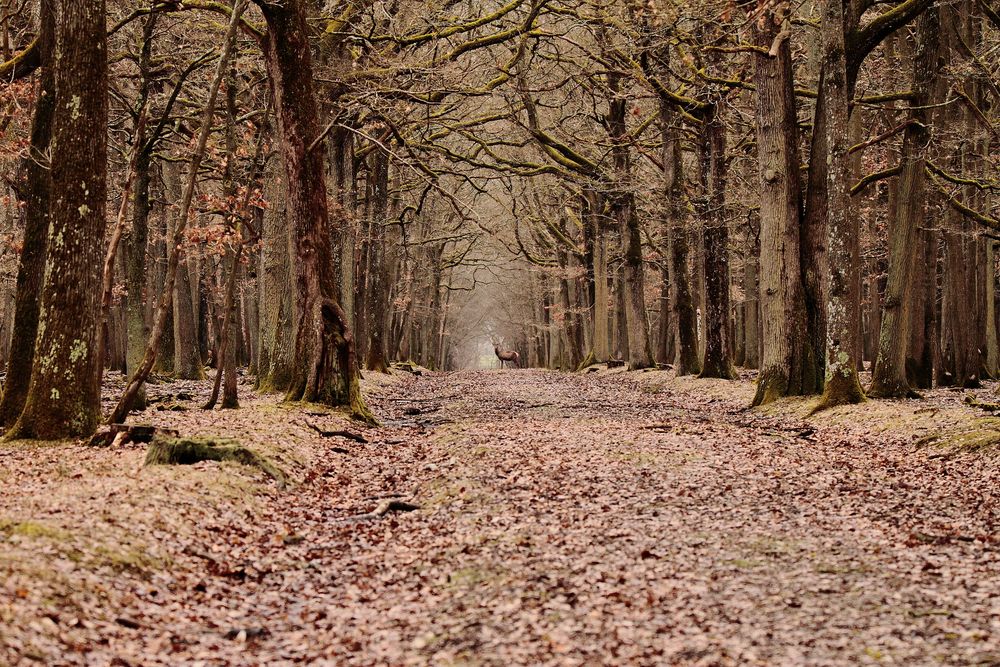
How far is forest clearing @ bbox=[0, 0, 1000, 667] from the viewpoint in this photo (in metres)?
5.64

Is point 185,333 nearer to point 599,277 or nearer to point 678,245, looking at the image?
point 678,245

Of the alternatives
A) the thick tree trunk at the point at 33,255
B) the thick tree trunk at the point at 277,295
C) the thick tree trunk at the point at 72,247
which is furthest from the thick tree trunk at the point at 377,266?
the thick tree trunk at the point at 72,247

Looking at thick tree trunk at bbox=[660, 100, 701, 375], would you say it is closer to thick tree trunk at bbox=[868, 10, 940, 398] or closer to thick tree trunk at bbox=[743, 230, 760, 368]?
thick tree trunk at bbox=[743, 230, 760, 368]

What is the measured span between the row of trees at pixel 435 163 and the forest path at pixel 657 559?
4424mm

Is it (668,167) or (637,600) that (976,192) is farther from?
(637,600)

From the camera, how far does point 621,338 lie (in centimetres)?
3938

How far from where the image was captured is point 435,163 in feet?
102

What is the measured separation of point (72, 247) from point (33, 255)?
2380 millimetres

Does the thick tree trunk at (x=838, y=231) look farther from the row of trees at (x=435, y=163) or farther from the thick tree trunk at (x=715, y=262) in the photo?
the thick tree trunk at (x=715, y=262)

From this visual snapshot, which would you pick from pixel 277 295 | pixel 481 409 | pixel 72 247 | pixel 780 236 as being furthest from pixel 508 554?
pixel 277 295

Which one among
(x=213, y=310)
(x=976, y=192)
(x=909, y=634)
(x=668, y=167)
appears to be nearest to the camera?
(x=909, y=634)

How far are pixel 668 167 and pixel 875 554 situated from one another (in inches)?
875

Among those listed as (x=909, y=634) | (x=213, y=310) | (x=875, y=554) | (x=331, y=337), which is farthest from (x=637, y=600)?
(x=213, y=310)

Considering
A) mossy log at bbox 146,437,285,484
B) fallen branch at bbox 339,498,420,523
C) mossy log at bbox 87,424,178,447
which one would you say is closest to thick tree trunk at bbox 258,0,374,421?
mossy log at bbox 87,424,178,447
